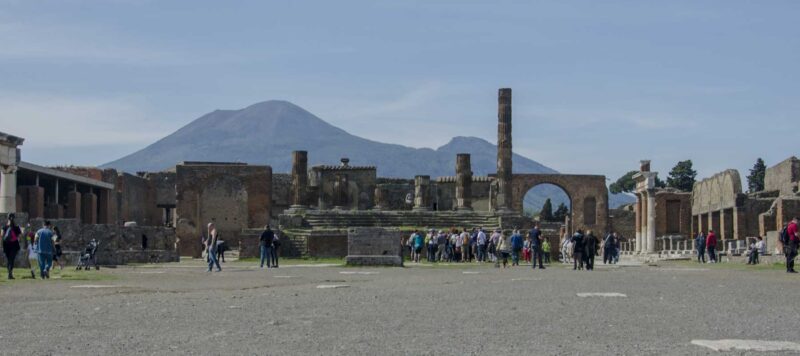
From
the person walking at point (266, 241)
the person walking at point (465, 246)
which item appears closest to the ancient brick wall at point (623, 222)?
the person walking at point (465, 246)

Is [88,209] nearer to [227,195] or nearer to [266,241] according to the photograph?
[227,195]

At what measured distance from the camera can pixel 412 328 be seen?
39.5 ft

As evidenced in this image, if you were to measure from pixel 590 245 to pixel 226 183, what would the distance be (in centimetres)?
3275

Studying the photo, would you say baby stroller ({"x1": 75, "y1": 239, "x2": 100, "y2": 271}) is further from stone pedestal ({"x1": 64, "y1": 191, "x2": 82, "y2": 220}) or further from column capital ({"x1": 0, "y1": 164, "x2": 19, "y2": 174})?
stone pedestal ({"x1": 64, "y1": 191, "x2": 82, "y2": 220})

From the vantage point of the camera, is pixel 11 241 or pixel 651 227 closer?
pixel 11 241

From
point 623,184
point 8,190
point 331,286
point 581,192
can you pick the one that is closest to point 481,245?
point 8,190

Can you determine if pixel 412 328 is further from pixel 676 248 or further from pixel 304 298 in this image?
pixel 676 248

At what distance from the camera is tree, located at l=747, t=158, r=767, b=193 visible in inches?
4134

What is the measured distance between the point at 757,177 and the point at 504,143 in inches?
2086

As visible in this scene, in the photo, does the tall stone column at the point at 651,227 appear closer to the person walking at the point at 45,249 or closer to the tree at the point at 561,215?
the person walking at the point at 45,249

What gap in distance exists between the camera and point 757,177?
107 meters

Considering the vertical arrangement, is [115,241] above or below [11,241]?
below

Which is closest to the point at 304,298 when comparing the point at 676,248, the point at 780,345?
the point at 780,345

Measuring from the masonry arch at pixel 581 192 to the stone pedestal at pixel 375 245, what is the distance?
49916 mm
